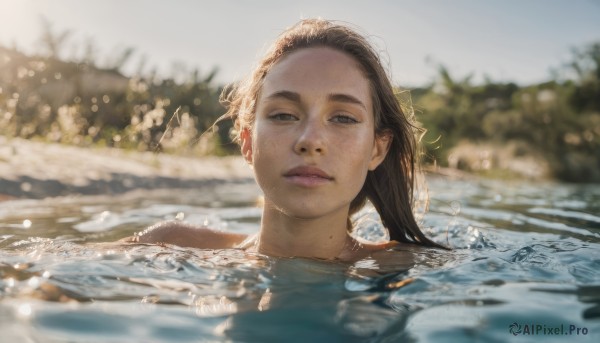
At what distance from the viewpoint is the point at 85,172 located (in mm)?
7285

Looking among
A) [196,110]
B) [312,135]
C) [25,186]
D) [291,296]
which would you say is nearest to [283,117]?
[312,135]

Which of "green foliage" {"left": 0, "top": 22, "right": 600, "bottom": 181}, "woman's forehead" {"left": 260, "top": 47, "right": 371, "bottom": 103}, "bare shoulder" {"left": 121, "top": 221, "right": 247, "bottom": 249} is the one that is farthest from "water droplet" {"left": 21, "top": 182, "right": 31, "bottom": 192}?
"woman's forehead" {"left": 260, "top": 47, "right": 371, "bottom": 103}

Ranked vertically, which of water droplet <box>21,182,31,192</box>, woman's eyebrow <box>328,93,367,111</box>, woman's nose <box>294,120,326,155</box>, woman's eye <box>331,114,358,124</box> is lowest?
water droplet <box>21,182,31,192</box>

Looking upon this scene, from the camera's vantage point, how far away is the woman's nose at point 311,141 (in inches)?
111

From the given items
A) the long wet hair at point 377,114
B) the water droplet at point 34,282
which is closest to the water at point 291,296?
the water droplet at point 34,282

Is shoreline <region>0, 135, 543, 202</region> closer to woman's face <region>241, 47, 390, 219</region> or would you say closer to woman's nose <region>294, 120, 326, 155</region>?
woman's face <region>241, 47, 390, 219</region>

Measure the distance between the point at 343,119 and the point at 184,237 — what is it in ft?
4.91

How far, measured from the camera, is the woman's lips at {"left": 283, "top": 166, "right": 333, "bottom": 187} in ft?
9.32

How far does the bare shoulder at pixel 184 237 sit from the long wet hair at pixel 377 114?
77 centimetres

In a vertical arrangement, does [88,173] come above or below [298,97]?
below

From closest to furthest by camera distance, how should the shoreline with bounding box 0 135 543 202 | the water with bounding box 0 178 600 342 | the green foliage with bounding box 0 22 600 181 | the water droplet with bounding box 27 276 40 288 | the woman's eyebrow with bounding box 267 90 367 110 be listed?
the water with bounding box 0 178 600 342, the water droplet with bounding box 27 276 40 288, the woman's eyebrow with bounding box 267 90 367 110, the shoreline with bounding box 0 135 543 202, the green foliage with bounding box 0 22 600 181

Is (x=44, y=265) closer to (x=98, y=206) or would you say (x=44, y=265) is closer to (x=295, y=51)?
(x=295, y=51)

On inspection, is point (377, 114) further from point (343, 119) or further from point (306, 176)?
point (306, 176)

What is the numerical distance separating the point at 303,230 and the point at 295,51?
38.1 inches
